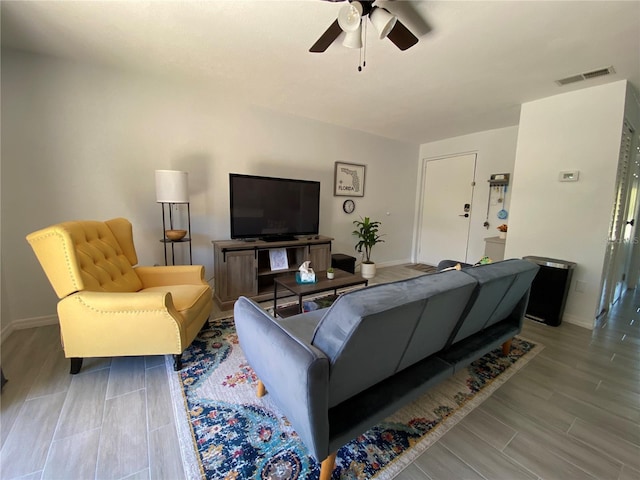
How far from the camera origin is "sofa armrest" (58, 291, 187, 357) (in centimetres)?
160

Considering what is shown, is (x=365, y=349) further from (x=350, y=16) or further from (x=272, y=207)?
(x=272, y=207)

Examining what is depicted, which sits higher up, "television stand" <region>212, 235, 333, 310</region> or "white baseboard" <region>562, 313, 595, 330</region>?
"television stand" <region>212, 235, 333, 310</region>

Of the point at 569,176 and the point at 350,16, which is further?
the point at 569,176

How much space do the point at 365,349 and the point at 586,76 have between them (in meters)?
3.18

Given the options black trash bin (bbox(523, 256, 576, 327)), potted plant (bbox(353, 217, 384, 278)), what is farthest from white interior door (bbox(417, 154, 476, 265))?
black trash bin (bbox(523, 256, 576, 327))

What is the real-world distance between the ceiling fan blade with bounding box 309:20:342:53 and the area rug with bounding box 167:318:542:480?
2.26m

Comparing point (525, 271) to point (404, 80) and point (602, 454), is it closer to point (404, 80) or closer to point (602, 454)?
point (602, 454)

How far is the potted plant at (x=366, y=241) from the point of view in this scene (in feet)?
13.7

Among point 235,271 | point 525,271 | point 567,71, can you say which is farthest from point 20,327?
point 567,71

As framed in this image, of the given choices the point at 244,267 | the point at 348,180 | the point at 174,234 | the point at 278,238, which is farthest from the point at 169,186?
the point at 348,180

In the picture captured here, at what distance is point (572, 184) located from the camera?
2689mm

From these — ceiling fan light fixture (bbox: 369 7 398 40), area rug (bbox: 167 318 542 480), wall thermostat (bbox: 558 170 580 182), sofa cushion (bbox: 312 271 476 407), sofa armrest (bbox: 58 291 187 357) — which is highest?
ceiling fan light fixture (bbox: 369 7 398 40)

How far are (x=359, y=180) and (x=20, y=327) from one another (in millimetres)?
4274

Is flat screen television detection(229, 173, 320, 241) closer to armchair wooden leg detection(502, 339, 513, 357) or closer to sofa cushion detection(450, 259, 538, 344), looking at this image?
sofa cushion detection(450, 259, 538, 344)
